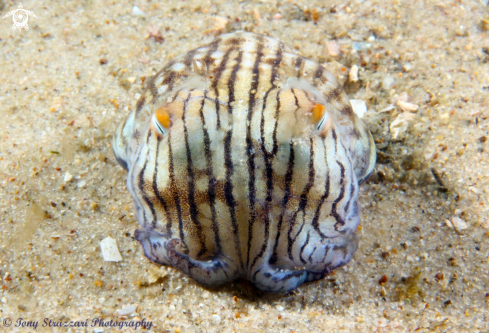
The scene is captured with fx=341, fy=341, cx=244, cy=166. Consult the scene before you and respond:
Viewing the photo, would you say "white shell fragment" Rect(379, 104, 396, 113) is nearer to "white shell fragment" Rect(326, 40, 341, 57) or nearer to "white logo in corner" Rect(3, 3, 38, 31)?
"white shell fragment" Rect(326, 40, 341, 57)

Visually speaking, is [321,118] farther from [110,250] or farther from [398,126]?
[110,250]

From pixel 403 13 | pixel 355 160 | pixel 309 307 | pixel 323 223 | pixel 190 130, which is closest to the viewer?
pixel 190 130

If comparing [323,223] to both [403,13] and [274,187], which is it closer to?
[274,187]

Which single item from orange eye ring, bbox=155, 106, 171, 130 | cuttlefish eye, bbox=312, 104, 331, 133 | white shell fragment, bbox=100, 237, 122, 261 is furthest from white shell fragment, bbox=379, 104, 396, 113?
white shell fragment, bbox=100, 237, 122, 261

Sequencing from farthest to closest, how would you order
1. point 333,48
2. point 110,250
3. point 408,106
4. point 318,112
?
point 333,48, point 408,106, point 110,250, point 318,112

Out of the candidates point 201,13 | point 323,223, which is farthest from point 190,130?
point 201,13

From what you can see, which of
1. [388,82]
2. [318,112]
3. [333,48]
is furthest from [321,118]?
[333,48]

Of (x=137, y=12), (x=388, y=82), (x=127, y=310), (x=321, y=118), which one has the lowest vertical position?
(x=127, y=310)
